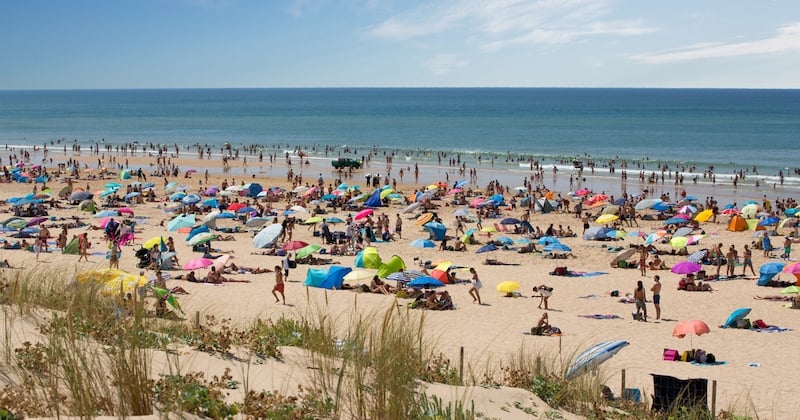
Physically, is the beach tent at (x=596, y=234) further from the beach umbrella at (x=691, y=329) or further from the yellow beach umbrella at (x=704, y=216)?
the beach umbrella at (x=691, y=329)

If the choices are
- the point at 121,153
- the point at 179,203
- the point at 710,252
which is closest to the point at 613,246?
the point at 710,252

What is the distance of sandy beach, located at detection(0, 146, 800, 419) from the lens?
37.1 ft

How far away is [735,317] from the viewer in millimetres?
15570

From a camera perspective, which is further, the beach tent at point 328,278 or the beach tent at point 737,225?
the beach tent at point 737,225

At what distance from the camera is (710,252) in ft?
73.6

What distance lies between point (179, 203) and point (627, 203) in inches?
802

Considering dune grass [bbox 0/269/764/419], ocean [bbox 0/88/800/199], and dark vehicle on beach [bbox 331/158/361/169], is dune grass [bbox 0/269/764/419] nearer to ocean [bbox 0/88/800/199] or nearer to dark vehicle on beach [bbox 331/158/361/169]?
dark vehicle on beach [bbox 331/158/361/169]

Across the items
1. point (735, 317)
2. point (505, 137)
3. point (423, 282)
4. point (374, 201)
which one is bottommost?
point (735, 317)

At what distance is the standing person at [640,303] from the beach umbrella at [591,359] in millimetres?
4897

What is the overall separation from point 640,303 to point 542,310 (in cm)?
225

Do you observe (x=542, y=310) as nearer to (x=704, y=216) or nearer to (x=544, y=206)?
(x=704, y=216)

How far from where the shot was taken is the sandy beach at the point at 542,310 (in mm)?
11312

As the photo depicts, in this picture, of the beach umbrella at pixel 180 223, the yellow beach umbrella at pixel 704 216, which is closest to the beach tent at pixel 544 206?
the yellow beach umbrella at pixel 704 216

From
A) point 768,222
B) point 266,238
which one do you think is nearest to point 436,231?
point 266,238
